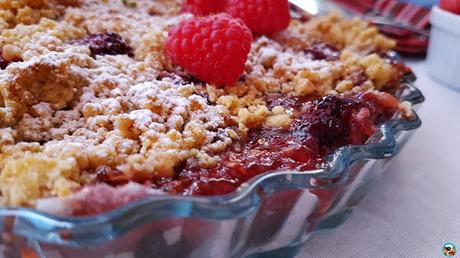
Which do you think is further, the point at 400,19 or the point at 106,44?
the point at 400,19

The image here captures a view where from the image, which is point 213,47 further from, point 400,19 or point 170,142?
point 400,19

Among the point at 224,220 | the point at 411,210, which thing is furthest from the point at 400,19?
the point at 224,220

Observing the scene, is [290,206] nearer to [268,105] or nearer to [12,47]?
[268,105]

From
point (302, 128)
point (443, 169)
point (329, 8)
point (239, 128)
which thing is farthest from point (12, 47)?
point (329, 8)

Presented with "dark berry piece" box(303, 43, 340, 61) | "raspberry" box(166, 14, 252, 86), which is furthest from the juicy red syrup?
"dark berry piece" box(303, 43, 340, 61)

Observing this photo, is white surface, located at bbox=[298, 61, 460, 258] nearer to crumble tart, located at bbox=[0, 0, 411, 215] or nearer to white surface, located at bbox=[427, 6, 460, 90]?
crumble tart, located at bbox=[0, 0, 411, 215]
